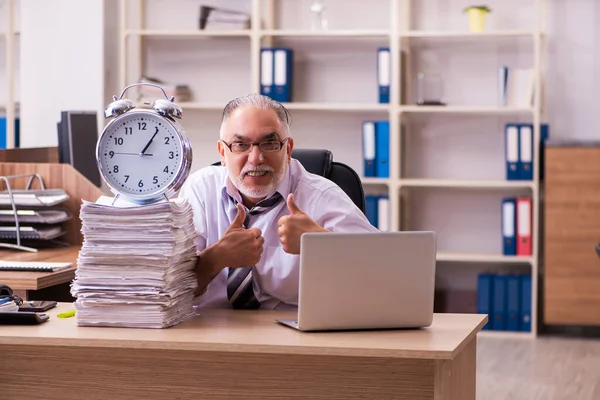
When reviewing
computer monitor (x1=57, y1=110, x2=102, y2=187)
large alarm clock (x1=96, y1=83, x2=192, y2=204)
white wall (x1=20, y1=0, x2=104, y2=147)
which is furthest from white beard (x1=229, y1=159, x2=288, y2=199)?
white wall (x1=20, y1=0, x2=104, y2=147)

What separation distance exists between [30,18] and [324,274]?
4.50 m

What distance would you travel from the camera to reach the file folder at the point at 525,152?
554 cm

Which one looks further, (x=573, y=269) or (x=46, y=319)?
(x=573, y=269)

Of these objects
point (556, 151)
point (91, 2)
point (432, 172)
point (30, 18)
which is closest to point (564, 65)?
point (556, 151)

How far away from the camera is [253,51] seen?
19.0ft

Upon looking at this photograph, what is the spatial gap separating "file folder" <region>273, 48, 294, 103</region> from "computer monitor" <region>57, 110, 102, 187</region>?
163 cm

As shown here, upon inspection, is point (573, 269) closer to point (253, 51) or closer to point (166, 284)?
point (253, 51)

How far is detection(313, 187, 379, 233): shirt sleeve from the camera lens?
8.82ft

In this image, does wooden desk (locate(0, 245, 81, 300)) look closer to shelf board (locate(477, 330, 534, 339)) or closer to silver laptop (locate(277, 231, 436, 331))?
silver laptop (locate(277, 231, 436, 331))

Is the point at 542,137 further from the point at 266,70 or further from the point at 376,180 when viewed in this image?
the point at 266,70

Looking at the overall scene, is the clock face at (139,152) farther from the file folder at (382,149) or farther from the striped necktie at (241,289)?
the file folder at (382,149)

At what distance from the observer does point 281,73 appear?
580 cm

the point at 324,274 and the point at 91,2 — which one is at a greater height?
the point at 91,2

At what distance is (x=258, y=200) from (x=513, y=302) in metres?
3.28
